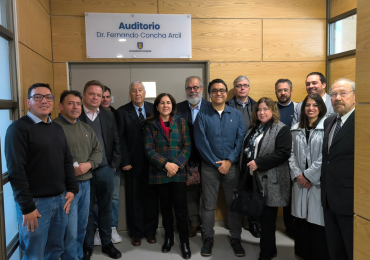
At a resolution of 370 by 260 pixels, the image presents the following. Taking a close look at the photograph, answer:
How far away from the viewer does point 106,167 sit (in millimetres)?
3133

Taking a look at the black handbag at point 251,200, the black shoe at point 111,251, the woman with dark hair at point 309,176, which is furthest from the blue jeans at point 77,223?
the woman with dark hair at point 309,176

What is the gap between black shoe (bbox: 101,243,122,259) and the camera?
3165mm

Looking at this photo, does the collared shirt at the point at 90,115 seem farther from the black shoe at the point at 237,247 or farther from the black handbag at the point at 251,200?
the black shoe at the point at 237,247

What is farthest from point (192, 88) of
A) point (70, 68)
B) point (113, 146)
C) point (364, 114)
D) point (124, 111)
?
point (364, 114)

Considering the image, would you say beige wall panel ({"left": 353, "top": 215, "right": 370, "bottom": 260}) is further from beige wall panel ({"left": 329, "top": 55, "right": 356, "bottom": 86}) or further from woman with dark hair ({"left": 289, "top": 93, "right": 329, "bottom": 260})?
beige wall panel ({"left": 329, "top": 55, "right": 356, "bottom": 86})

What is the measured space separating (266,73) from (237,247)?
258 centimetres

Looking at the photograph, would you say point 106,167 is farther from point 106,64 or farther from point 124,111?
point 106,64

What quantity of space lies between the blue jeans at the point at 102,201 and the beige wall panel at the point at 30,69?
100cm

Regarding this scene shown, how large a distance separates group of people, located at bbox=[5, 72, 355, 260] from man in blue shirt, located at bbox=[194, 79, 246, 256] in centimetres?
1

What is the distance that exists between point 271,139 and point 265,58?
1.99 meters

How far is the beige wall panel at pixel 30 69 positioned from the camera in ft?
9.12

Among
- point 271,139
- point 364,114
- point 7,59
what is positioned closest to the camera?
point 364,114

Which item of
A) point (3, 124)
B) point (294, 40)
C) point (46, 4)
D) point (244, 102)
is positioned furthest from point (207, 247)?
point (46, 4)

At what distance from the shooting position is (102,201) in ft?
10.4
